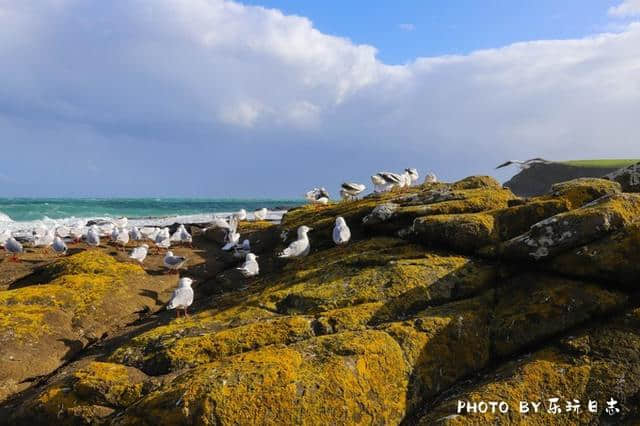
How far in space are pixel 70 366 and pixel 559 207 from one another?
9.30m

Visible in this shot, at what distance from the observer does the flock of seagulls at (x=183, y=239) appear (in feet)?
Result: 36.7

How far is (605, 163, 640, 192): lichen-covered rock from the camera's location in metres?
10.2

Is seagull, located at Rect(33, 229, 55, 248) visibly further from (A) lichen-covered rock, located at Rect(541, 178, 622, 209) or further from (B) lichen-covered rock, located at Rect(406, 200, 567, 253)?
(A) lichen-covered rock, located at Rect(541, 178, 622, 209)

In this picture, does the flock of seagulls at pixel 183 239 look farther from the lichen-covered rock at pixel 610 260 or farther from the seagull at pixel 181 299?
the lichen-covered rock at pixel 610 260

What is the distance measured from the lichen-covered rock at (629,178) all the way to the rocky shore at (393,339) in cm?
93

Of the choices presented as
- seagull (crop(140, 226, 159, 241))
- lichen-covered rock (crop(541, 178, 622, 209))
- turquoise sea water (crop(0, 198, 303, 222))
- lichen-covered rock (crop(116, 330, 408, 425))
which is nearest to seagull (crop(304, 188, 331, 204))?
seagull (crop(140, 226, 159, 241))

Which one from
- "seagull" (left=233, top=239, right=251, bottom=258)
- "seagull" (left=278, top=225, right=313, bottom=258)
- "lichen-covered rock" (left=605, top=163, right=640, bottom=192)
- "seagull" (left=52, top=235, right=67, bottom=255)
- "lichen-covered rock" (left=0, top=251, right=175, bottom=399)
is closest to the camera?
"lichen-covered rock" (left=0, top=251, right=175, bottom=399)

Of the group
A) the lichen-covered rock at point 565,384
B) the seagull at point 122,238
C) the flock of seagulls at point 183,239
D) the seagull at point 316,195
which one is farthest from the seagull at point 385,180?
the lichen-covered rock at point 565,384

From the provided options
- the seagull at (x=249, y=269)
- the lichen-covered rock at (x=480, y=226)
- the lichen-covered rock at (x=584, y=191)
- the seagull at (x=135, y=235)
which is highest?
the lichen-covered rock at (x=584, y=191)

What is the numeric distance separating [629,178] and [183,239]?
15581 millimetres

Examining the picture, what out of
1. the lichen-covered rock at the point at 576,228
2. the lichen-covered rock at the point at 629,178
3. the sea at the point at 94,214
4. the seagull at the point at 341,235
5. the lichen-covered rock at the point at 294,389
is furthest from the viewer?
the sea at the point at 94,214

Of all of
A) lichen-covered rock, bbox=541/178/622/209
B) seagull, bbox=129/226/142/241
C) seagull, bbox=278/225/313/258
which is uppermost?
lichen-covered rock, bbox=541/178/622/209

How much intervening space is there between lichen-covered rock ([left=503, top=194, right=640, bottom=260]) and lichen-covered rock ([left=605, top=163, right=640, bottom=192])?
10.8 ft

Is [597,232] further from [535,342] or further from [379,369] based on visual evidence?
[379,369]
